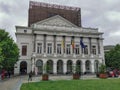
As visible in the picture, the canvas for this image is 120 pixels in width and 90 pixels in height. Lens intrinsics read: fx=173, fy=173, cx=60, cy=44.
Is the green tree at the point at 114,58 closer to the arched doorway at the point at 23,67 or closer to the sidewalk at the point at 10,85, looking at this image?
the arched doorway at the point at 23,67

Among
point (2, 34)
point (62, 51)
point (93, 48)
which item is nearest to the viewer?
point (2, 34)

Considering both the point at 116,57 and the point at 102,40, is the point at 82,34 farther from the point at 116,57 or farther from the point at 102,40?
the point at 116,57

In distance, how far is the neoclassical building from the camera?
5131 cm

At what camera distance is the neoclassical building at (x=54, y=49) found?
51312mm

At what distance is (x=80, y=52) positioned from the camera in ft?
185

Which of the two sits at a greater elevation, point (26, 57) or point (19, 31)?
point (19, 31)

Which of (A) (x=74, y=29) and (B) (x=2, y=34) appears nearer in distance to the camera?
(B) (x=2, y=34)

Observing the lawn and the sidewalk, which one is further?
the sidewalk

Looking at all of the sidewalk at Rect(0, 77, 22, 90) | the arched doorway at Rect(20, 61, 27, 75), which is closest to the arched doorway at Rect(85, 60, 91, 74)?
the arched doorway at Rect(20, 61, 27, 75)

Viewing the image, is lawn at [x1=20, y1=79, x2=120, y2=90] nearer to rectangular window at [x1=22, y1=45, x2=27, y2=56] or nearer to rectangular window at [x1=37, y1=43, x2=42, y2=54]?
rectangular window at [x1=37, y1=43, x2=42, y2=54]

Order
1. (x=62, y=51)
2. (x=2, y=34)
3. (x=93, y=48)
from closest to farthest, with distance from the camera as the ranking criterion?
(x=2, y=34)
(x=62, y=51)
(x=93, y=48)

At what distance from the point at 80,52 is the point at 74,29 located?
7.79 m

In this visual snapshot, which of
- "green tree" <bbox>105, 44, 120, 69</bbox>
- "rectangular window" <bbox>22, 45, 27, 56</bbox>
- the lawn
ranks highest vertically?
"rectangular window" <bbox>22, 45, 27, 56</bbox>

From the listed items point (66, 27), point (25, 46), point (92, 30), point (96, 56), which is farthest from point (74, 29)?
point (25, 46)
